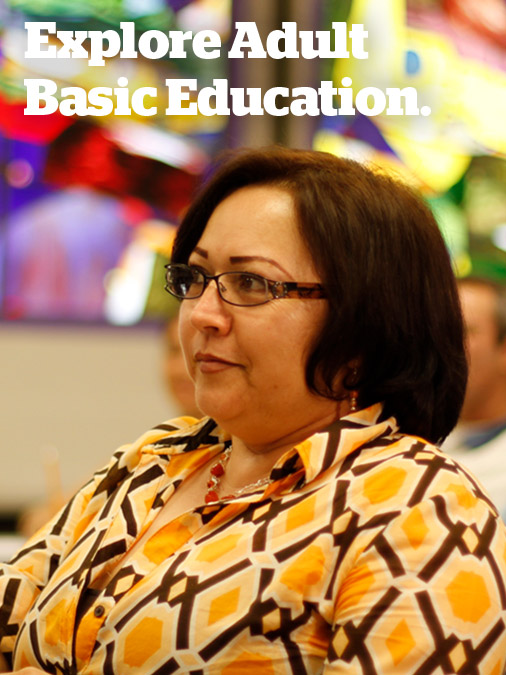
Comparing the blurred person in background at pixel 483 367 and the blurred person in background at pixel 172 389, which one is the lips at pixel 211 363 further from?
the blurred person in background at pixel 483 367

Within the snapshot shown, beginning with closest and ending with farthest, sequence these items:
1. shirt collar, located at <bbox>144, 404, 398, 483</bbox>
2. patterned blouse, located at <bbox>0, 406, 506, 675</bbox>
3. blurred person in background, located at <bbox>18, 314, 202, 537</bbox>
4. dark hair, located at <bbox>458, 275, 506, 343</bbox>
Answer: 1. patterned blouse, located at <bbox>0, 406, 506, 675</bbox>
2. shirt collar, located at <bbox>144, 404, 398, 483</bbox>
3. blurred person in background, located at <bbox>18, 314, 202, 537</bbox>
4. dark hair, located at <bbox>458, 275, 506, 343</bbox>

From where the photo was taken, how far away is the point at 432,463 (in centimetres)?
120

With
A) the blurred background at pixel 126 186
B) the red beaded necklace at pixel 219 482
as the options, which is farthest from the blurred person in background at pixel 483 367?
the red beaded necklace at pixel 219 482

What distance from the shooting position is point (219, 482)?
1.42 m

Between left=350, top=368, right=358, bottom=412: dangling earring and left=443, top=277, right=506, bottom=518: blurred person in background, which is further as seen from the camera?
left=443, top=277, right=506, bottom=518: blurred person in background

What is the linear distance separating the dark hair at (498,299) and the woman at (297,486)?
1875 millimetres

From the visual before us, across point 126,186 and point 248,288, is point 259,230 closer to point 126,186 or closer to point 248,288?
point 248,288

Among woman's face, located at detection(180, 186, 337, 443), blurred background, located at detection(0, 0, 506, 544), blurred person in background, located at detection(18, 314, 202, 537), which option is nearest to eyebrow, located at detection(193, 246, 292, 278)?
woman's face, located at detection(180, 186, 337, 443)

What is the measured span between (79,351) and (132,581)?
8.41ft

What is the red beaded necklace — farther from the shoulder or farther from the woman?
the shoulder

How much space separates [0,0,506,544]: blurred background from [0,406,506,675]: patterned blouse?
95.3 inches

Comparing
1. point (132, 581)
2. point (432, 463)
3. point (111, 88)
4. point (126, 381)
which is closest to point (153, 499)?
point (132, 581)

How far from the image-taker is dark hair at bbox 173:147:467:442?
128cm

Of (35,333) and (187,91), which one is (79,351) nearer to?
(35,333)
